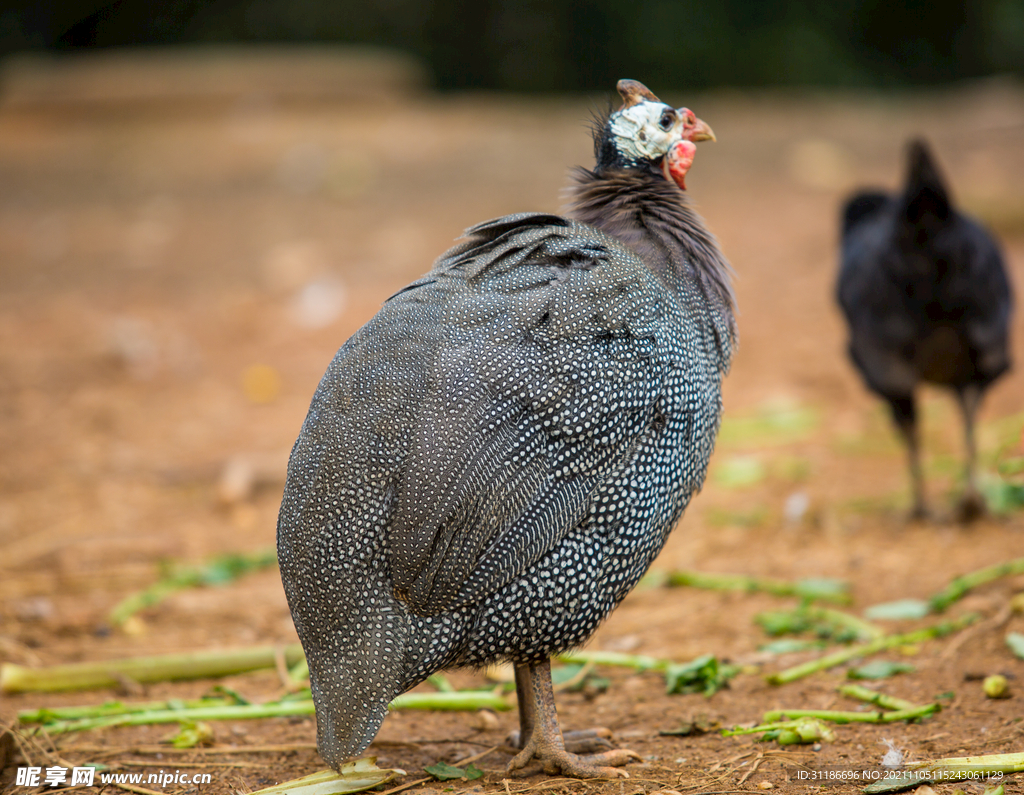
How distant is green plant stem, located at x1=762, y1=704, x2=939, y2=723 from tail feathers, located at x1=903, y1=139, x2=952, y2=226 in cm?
224

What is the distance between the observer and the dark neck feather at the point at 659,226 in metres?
2.91

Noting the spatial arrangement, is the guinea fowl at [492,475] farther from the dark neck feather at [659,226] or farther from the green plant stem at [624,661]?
the green plant stem at [624,661]

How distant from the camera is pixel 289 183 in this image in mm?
11547

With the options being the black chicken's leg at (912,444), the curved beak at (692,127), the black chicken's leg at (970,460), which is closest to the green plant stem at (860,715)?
the curved beak at (692,127)

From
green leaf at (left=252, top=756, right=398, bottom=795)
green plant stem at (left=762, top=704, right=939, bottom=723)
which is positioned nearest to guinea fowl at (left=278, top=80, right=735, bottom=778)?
green leaf at (left=252, top=756, right=398, bottom=795)

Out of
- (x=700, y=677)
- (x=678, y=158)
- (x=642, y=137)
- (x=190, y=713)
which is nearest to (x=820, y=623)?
(x=700, y=677)

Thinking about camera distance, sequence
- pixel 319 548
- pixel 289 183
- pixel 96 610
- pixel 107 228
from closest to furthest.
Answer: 1. pixel 319 548
2. pixel 96 610
3. pixel 107 228
4. pixel 289 183

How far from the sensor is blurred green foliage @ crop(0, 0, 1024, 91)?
19.7 m

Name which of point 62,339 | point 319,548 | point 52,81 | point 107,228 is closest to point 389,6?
point 52,81

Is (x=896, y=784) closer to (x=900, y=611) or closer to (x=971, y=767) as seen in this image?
(x=971, y=767)

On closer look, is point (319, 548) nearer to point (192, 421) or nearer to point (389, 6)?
point (192, 421)

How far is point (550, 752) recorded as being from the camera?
8.64 ft

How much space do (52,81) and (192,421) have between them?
34.1 ft

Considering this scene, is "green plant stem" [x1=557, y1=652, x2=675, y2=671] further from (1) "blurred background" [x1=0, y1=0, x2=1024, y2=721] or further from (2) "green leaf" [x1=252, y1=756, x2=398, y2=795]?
(2) "green leaf" [x1=252, y1=756, x2=398, y2=795]
